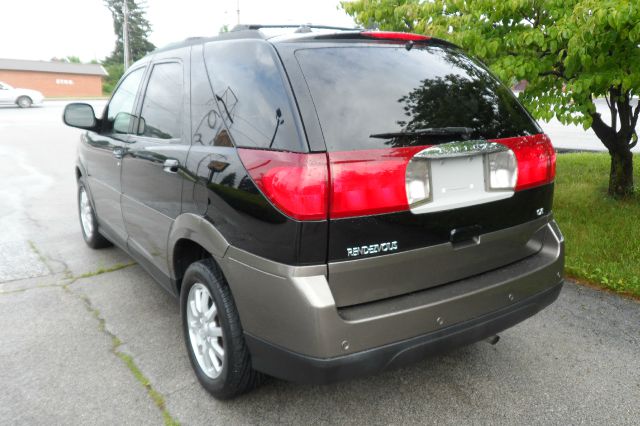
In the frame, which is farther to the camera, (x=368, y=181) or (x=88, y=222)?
(x=88, y=222)

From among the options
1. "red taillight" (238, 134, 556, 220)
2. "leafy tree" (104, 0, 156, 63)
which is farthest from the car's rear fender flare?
"leafy tree" (104, 0, 156, 63)

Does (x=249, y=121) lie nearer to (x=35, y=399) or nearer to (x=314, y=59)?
(x=314, y=59)

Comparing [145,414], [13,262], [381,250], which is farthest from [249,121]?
[13,262]

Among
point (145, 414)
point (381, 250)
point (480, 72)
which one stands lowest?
point (145, 414)

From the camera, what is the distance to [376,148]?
6.93ft

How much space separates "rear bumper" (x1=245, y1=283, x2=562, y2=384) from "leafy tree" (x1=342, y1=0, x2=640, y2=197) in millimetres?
2615

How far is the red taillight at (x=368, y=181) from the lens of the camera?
2.03 m

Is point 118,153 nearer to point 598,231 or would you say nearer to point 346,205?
point 346,205

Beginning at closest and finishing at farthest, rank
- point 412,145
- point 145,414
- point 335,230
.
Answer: point 335,230 < point 412,145 < point 145,414

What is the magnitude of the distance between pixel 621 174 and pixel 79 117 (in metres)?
5.97

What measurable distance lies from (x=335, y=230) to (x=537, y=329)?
209 centimetres

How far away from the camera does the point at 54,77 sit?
6247 cm

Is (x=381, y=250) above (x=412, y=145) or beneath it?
beneath

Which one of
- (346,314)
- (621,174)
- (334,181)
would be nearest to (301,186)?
(334,181)
